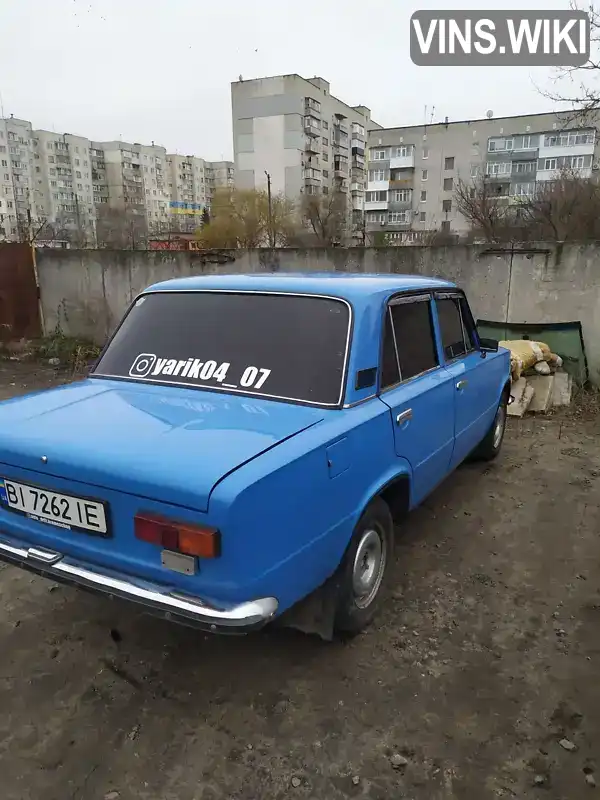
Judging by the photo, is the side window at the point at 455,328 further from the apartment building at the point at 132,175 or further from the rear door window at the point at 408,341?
the apartment building at the point at 132,175

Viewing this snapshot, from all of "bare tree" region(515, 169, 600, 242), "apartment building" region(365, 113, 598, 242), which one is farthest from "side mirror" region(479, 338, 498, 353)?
"apartment building" region(365, 113, 598, 242)

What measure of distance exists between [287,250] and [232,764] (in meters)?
7.94

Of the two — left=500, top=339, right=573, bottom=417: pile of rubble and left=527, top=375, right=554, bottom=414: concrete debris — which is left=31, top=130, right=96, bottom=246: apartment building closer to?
left=500, top=339, right=573, bottom=417: pile of rubble

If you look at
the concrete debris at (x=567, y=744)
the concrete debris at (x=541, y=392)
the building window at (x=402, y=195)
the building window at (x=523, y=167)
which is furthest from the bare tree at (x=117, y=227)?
the concrete debris at (x=567, y=744)

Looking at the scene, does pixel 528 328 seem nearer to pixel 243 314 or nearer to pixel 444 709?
pixel 243 314

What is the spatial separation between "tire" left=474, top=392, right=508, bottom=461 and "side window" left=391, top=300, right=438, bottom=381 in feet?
5.89

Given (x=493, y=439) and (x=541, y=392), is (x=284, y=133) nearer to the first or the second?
(x=541, y=392)

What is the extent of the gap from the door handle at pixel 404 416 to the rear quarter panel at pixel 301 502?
15 cm

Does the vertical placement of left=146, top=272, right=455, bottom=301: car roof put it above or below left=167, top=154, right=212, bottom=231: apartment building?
below

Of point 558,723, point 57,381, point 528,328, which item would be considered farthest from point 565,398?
point 57,381

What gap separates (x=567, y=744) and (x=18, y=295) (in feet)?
36.6

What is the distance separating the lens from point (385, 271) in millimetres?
8305

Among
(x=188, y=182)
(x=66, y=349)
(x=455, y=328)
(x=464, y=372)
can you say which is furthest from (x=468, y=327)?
(x=188, y=182)

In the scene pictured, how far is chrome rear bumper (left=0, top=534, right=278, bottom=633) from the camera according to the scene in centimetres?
188
